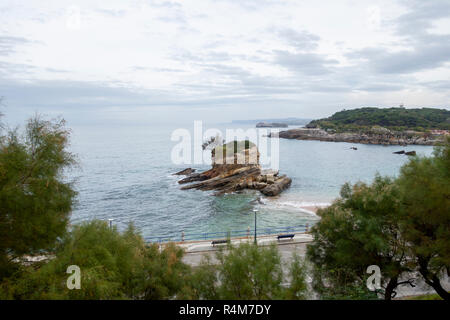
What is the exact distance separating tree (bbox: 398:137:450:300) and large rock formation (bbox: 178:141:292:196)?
35698mm

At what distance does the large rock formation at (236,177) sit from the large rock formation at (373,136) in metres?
104

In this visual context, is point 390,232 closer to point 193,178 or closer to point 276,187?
point 276,187

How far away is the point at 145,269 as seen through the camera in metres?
11.6

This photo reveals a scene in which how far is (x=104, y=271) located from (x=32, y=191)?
12.1 ft

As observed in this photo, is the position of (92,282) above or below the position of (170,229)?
above

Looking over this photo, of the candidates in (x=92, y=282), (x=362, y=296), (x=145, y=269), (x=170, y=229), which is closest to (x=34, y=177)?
(x=92, y=282)

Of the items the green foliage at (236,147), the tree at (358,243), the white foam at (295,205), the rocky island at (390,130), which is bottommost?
→ the white foam at (295,205)

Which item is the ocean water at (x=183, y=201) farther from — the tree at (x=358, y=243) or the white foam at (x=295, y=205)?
the tree at (x=358, y=243)

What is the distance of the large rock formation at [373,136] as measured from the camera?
450ft

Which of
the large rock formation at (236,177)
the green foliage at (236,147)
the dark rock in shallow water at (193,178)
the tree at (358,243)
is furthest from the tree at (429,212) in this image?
the green foliage at (236,147)

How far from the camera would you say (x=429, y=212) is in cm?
1250
